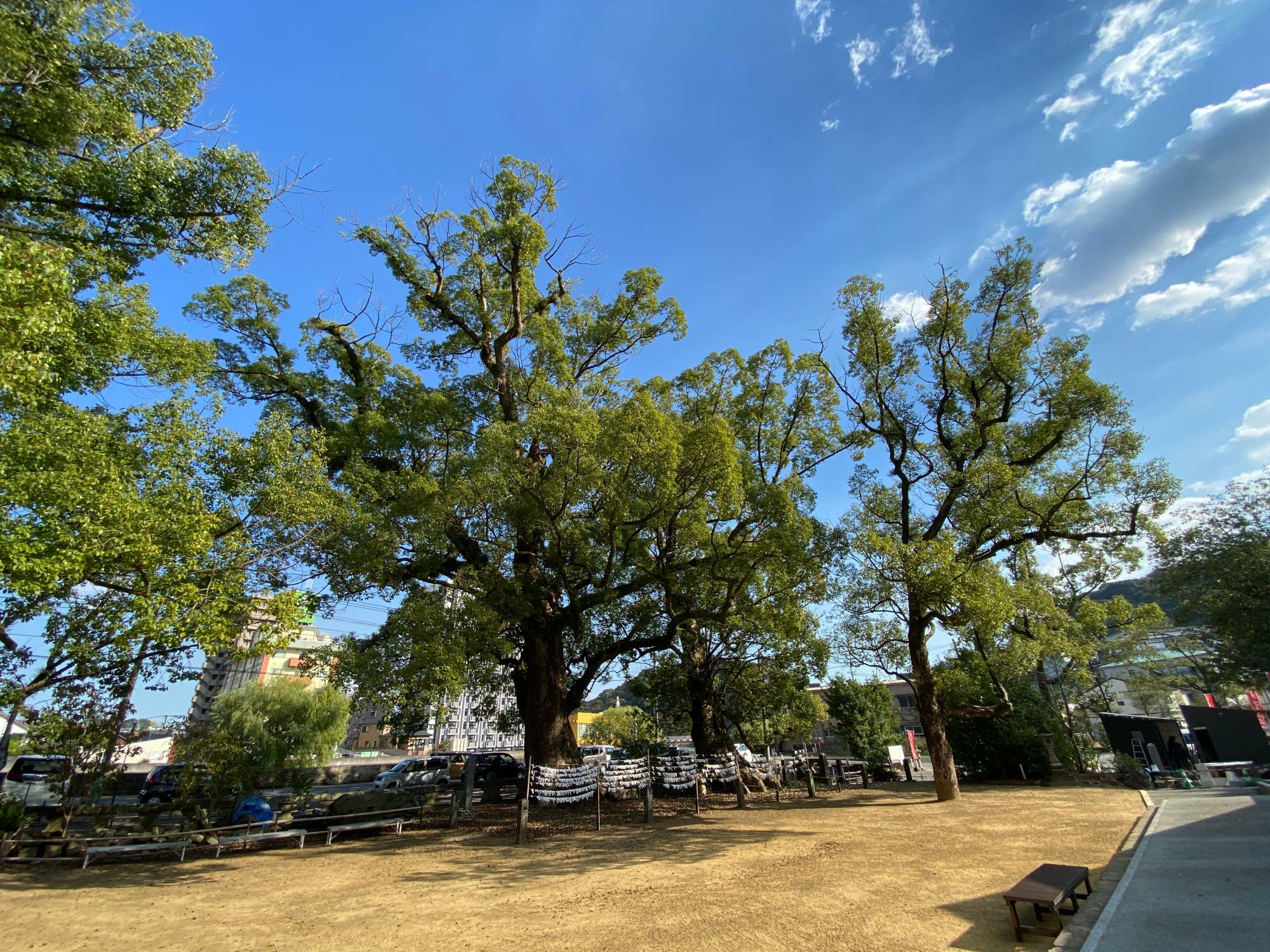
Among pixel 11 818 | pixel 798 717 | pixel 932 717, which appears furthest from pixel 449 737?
pixel 932 717

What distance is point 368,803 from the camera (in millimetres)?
11250

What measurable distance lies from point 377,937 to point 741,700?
15.8 meters

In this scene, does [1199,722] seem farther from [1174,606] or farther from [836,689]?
[836,689]

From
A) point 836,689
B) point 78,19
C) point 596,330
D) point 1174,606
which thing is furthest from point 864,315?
point 1174,606

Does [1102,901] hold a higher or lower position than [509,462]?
lower

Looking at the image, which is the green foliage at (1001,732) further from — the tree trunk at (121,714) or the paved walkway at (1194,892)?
the tree trunk at (121,714)

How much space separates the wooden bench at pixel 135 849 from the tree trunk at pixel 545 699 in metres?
6.41

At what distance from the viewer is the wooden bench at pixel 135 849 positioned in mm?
7906

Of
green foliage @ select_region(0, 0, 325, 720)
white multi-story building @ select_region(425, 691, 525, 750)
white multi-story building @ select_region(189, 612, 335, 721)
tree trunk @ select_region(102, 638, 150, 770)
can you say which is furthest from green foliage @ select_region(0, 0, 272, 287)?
white multi-story building @ select_region(425, 691, 525, 750)

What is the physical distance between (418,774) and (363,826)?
10.1 metres

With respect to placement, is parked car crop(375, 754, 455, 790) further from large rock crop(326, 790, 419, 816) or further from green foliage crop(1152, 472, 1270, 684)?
green foliage crop(1152, 472, 1270, 684)

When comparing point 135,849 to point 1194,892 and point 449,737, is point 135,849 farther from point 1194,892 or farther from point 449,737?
point 449,737

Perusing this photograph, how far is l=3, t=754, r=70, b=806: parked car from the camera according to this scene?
30.5 ft

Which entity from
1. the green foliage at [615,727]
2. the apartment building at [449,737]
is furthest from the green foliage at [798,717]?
the apartment building at [449,737]
